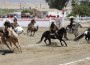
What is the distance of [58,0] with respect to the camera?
112 m

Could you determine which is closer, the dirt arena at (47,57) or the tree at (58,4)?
the dirt arena at (47,57)

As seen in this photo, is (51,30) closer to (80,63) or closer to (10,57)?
(10,57)

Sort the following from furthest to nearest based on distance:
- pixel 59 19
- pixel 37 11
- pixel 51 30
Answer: pixel 37 11, pixel 59 19, pixel 51 30

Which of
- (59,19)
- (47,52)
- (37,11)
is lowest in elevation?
(37,11)

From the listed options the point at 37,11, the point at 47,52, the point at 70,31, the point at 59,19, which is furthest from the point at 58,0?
the point at 47,52

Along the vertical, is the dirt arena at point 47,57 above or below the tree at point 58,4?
above

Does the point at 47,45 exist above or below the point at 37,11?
above

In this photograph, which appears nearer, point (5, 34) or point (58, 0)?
point (5, 34)

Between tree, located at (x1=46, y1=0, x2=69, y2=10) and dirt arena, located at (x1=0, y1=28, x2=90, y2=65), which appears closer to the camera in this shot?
dirt arena, located at (x1=0, y1=28, x2=90, y2=65)

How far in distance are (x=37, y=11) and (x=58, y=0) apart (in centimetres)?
1943

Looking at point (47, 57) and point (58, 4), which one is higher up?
point (47, 57)

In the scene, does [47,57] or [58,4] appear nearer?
[47,57]

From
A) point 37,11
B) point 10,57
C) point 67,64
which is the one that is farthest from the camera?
→ point 37,11

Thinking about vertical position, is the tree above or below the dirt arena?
below
